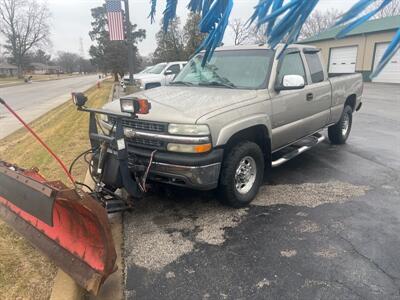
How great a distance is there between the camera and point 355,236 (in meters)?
3.75

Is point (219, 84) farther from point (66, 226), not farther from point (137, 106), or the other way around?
point (66, 226)

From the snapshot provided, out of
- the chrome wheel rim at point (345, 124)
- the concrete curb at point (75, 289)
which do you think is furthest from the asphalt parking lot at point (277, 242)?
the chrome wheel rim at point (345, 124)

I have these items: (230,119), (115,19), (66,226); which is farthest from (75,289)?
(115,19)

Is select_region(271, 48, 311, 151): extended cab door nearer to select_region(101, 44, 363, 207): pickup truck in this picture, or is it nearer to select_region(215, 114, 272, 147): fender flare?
select_region(101, 44, 363, 207): pickup truck

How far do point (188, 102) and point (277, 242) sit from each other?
1.79 meters

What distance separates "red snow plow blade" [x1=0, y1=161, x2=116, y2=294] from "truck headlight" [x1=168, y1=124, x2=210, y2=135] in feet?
4.21

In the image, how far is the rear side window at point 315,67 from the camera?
5.88 m

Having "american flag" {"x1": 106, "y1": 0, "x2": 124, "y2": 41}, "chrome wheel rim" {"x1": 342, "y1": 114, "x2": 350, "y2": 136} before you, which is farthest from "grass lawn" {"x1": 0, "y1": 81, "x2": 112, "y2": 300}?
"chrome wheel rim" {"x1": 342, "y1": 114, "x2": 350, "y2": 136}

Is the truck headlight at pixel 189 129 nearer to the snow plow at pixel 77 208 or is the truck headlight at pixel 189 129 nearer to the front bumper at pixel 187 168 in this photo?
the front bumper at pixel 187 168

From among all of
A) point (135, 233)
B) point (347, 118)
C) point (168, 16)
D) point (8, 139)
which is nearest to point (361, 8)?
point (168, 16)

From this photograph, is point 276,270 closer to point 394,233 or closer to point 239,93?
point 394,233

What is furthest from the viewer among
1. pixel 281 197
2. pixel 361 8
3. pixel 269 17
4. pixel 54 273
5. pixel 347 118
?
pixel 347 118

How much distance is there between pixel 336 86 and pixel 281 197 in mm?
2750

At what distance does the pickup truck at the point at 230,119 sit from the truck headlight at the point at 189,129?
0.01 metres
